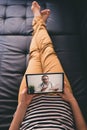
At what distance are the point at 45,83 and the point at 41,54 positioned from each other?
0.29 meters

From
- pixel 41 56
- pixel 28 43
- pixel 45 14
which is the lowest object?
pixel 41 56

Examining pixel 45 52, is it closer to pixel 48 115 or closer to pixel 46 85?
pixel 46 85

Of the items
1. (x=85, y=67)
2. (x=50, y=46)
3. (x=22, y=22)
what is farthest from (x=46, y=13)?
(x=85, y=67)

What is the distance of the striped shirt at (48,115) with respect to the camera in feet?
2.86


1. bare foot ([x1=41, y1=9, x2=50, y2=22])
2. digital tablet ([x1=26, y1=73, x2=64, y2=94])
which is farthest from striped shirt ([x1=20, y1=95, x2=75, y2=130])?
bare foot ([x1=41, y1=9, x2=50, y2=22])

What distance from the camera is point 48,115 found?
0.91 metres

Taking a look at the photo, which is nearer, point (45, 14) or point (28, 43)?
point (28, 43)

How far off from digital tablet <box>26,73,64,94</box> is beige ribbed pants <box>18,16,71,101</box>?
10 cm

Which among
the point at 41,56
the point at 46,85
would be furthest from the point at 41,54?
the point at 46,85

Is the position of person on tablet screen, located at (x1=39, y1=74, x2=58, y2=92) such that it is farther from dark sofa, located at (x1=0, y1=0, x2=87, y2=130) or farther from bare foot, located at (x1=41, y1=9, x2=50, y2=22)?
bare foot, located at (x1=41, y1=9, x2=50, y2=22)

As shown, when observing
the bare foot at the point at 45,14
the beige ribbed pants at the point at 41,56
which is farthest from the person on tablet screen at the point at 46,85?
the bare foot at the point at 45,14

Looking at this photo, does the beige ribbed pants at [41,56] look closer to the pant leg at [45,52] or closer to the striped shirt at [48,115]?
the pant leg at [45,52]

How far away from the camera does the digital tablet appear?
3.04 feet

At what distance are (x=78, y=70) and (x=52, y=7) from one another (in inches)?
25.5
